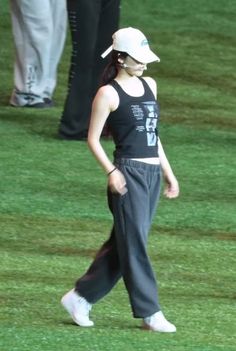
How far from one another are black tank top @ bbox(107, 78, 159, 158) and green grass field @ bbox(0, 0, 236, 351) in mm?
809

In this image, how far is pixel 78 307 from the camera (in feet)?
Answer: 22.7

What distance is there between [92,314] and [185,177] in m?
3.74

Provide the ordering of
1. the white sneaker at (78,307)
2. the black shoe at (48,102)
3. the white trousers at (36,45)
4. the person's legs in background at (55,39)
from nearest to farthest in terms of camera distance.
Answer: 1. the white sneaker at (78,307)
2. the white trousers at (36,45)
3. the person's legs in background at (55,39)
4. the black shoe at (48,102)

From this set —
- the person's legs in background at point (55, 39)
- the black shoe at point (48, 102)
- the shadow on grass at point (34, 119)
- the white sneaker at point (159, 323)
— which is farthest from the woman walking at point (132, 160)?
the black shoe at point (48, 102)

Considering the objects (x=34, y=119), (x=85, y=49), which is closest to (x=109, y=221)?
(x=85, y=49)

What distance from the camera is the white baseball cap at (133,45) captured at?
6.67m

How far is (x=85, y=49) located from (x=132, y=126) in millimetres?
4830

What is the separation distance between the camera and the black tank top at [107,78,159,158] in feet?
21.9

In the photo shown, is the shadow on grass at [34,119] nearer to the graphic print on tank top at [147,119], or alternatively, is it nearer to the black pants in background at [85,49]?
the black pants in background at [85,49]

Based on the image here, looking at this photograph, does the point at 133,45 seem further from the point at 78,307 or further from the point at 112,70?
the point at 78,307

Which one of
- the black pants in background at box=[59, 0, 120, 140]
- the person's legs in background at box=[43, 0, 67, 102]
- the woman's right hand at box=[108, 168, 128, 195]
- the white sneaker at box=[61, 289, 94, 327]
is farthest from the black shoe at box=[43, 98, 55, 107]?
the woman's right hand at box=[108, 168, 128, 195]

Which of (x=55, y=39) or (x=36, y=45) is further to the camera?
(x=55, y=39)

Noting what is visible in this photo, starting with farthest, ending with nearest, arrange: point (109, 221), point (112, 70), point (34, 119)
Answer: point (34, 119) < point (109, 221) < point (112, 70)

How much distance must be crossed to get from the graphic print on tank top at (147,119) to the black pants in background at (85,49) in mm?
4618
